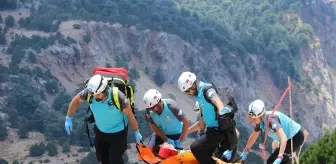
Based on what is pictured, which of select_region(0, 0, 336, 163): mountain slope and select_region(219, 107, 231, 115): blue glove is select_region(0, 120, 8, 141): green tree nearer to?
select_region(0, 0, 336, 163): mountain slope

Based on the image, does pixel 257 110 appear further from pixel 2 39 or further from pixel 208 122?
pixel 2 39

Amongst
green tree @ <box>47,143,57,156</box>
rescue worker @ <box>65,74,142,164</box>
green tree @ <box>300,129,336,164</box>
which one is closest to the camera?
rescue worker @ <box>65,74,142,164</box>

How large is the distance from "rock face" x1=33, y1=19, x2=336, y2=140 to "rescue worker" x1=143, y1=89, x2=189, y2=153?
255ft

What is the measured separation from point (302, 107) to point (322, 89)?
1375 centimetres

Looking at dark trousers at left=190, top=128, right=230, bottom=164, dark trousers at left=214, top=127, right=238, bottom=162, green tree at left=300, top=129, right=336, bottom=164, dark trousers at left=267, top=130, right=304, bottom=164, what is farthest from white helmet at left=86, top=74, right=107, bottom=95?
green tree at left=300, top=129, right=336, bottom=164

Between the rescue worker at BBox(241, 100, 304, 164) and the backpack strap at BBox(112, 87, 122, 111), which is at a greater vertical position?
the backpack strap at BBox(112, 87, 122, 111)

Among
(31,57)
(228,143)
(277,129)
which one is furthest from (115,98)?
(31,57)

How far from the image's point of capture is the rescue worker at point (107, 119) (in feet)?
26.9

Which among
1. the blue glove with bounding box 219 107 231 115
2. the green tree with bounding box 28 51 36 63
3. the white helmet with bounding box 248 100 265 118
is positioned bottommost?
the green tree with bounding box 28 51 36 63

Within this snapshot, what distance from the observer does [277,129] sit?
8383 mm

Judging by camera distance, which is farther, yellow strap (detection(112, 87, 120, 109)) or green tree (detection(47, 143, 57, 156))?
green tree (detection(47, 143, 57, 156))

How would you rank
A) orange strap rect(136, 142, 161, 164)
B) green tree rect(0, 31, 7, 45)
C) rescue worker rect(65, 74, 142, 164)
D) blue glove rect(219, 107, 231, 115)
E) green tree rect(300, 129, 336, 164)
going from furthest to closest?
green tree rect(0, 31, 7, 45)
green tree rect(300, 129, 336, 164)
orange strap rect(136, 142, 161, 164)
rescue worker rect(65, 74, 142, 164)
blue glove rect(219, 107, 231, 115)

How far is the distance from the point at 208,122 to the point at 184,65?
100958 millimetres

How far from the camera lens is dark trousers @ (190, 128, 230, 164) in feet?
27.9
